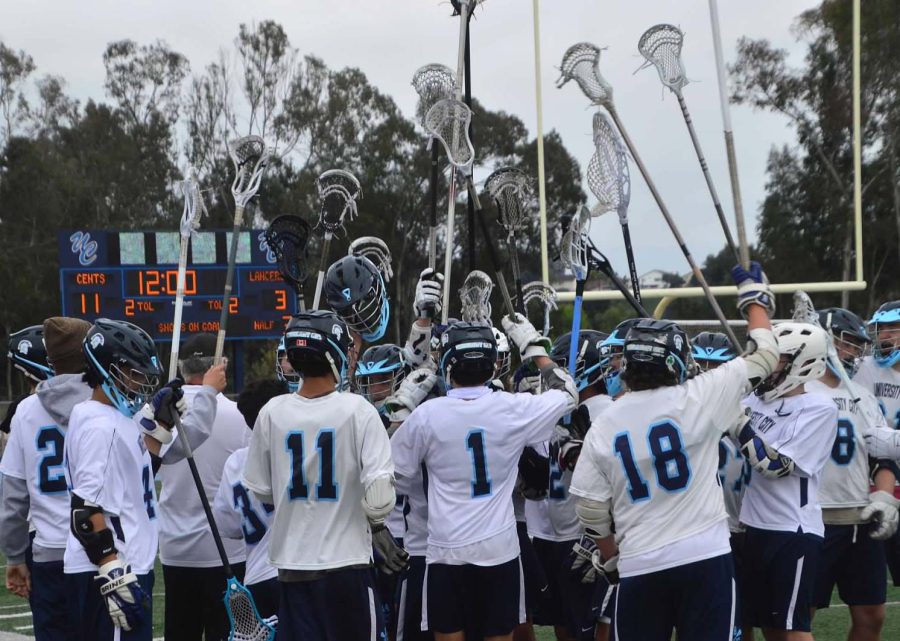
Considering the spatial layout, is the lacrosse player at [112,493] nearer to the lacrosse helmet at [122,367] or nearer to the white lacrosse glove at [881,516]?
the lacrosse helmet at [122,367]

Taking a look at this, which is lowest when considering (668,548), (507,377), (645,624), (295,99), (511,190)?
(645,624)

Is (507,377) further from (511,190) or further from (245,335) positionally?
(245,335)

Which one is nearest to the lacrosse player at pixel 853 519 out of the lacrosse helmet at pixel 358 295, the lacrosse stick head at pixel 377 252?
the lacrosse helmet at pixel 358 295

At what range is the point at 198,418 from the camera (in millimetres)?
5398

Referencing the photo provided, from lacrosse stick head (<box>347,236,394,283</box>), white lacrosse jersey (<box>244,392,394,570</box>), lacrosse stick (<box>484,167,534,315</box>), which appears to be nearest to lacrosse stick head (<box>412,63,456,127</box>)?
lacrosse stick (<box>484,167,534,315</box>)

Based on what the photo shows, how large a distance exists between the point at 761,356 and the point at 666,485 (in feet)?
2.22

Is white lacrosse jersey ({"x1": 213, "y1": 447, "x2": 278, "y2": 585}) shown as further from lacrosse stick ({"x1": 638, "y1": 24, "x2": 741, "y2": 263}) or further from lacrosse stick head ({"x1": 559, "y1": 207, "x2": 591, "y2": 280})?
lacrosse stick ({"x1": 638, "y1": 24, "x2": 741, "y2": 263})

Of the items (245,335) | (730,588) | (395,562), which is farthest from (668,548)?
(245,335)

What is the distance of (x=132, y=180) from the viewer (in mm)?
41688

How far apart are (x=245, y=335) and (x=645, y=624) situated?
1596 centimetres

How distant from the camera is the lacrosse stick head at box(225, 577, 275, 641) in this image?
542cm

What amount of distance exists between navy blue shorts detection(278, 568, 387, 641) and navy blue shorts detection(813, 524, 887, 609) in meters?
2.77

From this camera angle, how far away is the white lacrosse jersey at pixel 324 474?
4785mm

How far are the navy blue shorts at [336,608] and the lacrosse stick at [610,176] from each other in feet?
7.55
